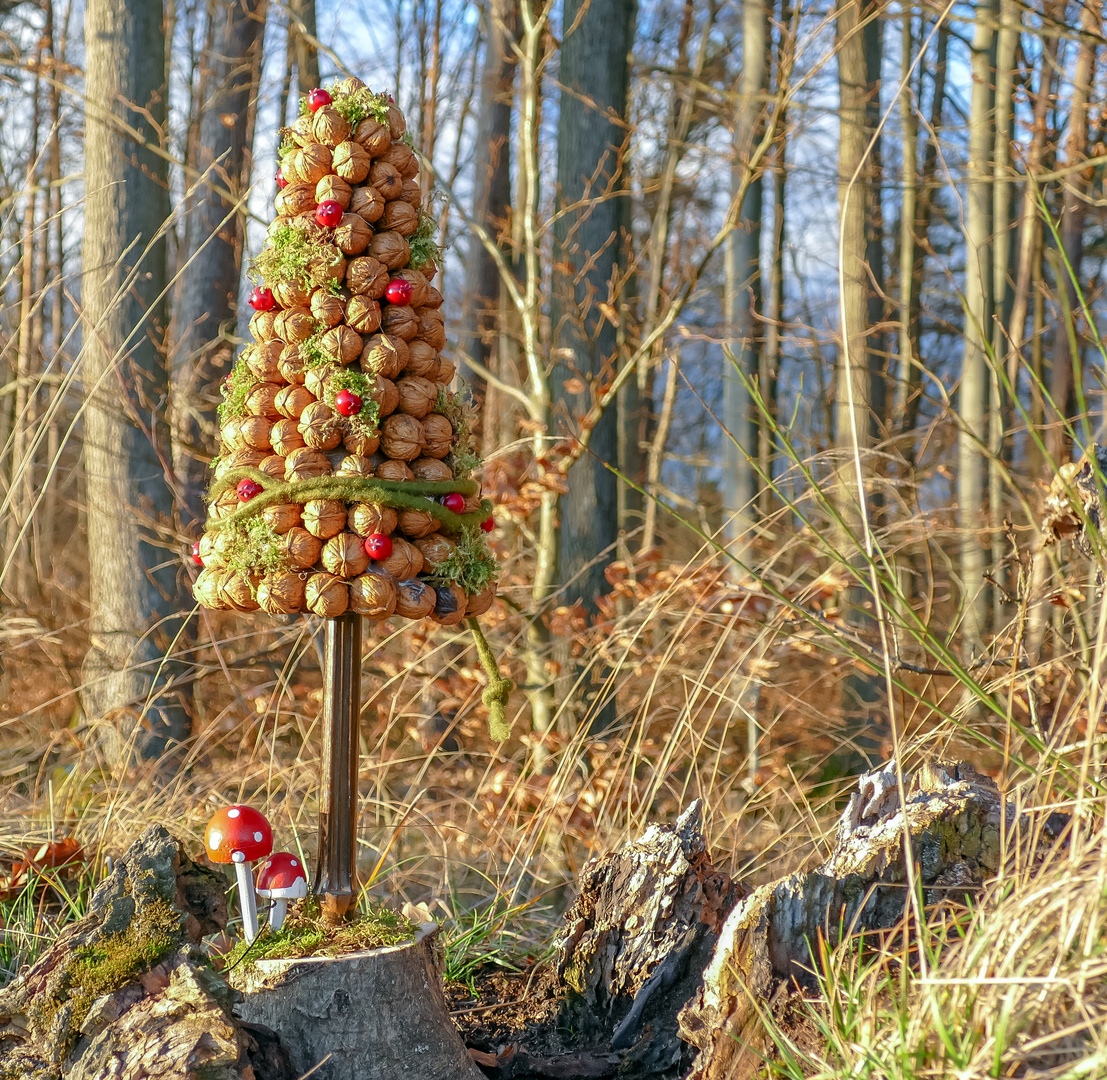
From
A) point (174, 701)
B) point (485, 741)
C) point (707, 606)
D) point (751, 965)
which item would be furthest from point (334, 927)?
point (485, 741)

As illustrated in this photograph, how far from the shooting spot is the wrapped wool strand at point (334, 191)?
1750 millimetres

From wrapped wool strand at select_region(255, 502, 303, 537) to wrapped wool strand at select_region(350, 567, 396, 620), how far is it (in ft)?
0.46

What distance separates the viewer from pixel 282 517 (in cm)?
171

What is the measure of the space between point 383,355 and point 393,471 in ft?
0.64

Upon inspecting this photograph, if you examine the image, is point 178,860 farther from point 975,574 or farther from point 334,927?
point 975,574

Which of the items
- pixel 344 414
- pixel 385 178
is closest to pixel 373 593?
pixel 344 414

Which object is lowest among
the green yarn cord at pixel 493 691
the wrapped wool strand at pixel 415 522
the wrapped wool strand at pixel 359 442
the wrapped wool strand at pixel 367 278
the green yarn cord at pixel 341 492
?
the green yarn cord at pixel 493 691

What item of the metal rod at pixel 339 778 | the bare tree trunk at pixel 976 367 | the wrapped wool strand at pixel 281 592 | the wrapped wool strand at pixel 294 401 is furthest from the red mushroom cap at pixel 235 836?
the bare tree trunk at pixel 976 367

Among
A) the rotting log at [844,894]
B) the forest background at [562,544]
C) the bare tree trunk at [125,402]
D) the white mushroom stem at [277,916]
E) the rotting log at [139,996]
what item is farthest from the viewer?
the bare tree trunk at [125,402]

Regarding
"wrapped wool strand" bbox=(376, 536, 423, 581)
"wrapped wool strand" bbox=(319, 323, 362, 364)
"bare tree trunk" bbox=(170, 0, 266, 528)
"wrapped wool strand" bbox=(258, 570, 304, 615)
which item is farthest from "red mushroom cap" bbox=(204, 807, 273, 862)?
"bare tree trunk" bbox=(170, 0, 266, 528)

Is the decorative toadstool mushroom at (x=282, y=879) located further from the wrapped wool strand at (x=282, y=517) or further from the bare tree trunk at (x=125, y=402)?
the bare tree trunk at (x=125, y=402)

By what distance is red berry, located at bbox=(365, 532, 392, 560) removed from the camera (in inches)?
66.9

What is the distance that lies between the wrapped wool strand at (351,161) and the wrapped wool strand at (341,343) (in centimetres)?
26

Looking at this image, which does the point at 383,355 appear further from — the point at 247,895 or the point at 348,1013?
the point at 348,1013
